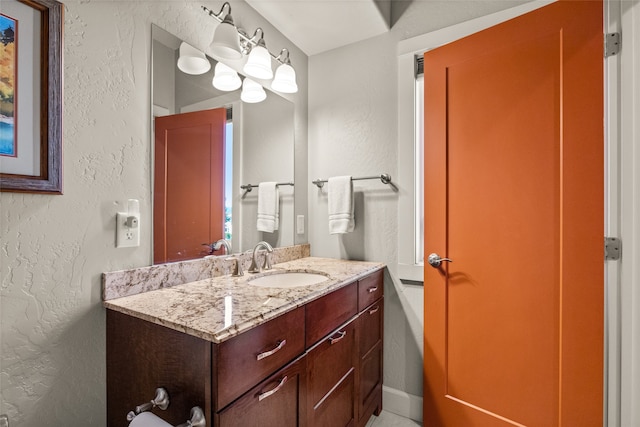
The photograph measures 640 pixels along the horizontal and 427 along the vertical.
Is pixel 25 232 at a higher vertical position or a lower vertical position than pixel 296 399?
higher

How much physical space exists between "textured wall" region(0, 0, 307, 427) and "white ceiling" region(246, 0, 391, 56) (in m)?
0.71

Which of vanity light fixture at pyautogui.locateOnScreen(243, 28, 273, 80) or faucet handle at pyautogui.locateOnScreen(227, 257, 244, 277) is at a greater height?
vanity light fixture at pyautogui.locateOnScreen(243, 28, 273, 80)

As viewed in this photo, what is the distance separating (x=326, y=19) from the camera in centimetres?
173

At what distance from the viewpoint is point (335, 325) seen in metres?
1.25

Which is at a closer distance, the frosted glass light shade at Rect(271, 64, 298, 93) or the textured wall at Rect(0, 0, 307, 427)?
the textured wall at Rect(0, 0, 307, 427)

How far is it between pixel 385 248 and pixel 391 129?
0.74 metres

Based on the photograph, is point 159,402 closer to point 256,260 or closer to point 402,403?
point 256,260

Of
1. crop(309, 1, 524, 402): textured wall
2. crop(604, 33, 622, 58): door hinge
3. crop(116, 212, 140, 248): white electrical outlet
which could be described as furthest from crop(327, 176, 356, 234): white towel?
crop(604, 33, 622, 58): door hinge

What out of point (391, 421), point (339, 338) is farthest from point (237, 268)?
point (391, 421)

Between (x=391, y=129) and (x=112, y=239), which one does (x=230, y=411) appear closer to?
(x=112, y=239)

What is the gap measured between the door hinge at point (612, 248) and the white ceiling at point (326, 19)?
1.57 metres

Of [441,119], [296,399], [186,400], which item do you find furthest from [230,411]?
[441,119]

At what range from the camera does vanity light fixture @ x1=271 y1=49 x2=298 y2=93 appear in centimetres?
172

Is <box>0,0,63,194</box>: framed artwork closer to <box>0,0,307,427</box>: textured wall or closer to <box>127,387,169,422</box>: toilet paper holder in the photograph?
<box>0,0,307,427</box>: textured wall
